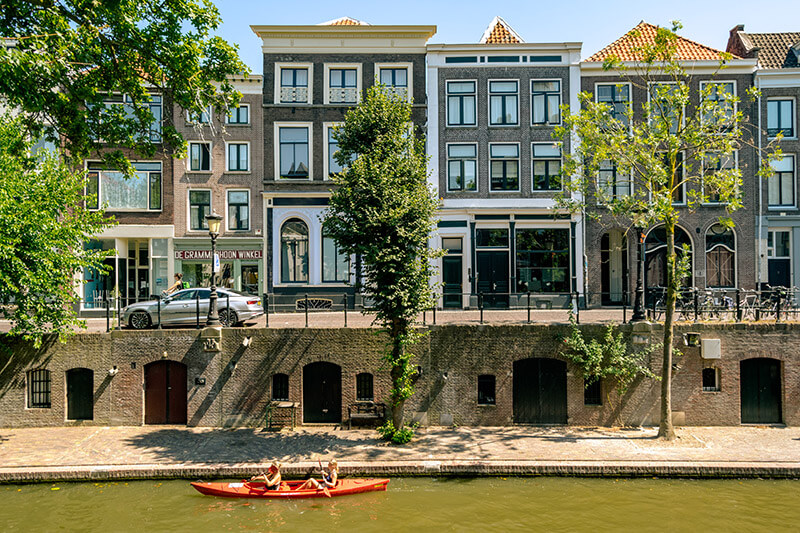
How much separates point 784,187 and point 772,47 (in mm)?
7157

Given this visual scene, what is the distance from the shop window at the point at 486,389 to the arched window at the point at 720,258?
575 inches

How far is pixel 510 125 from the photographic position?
27156 mm

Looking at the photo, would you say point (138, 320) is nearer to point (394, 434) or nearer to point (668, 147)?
point (394, 434)

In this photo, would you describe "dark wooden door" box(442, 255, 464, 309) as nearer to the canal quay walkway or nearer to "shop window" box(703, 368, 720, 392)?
the canal quay walkway

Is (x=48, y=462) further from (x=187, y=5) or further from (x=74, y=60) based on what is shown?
(x=187, y=5)

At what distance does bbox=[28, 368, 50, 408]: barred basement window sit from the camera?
1772 centimetres

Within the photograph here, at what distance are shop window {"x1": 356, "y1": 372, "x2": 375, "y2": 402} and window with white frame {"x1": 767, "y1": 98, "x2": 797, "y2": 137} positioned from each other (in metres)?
22.4

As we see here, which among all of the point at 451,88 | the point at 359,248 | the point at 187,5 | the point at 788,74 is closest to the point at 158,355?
the point at 359,248

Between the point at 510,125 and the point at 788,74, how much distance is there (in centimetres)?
1281

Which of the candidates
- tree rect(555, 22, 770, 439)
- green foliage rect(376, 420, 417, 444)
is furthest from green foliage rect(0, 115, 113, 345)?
tree rect(555, 22, 770, 439)

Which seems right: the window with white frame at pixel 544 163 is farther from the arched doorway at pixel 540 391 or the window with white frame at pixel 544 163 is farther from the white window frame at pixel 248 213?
the white window frame at pixel 248 213

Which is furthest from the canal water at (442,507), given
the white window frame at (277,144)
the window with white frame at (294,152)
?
the window with white frame at (294,152)

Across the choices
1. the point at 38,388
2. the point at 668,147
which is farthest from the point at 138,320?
the point at 668,147

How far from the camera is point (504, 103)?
27.2m
